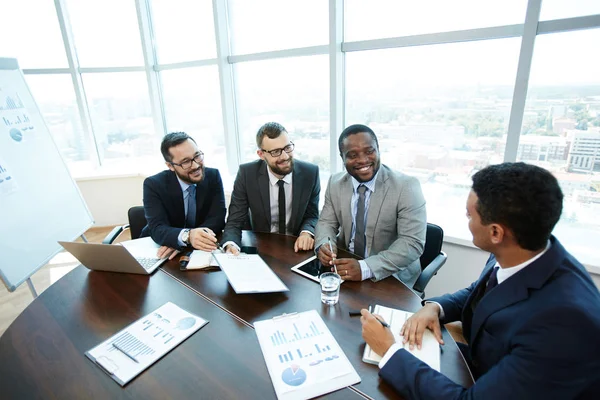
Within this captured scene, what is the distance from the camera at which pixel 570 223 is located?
223cm

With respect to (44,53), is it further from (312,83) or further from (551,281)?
(551,281)

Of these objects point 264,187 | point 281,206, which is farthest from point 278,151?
point 281,206

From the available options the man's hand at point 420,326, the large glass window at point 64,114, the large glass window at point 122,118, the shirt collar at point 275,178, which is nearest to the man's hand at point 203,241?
the shirt collar at point 275,178

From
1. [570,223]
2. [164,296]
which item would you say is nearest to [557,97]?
[570,223]

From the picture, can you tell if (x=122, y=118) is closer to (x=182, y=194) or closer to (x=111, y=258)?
(x=182, y=194)

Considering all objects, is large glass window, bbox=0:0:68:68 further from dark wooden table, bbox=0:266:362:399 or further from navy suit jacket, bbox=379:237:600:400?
navy suit jacket, bbox=379:237:600:400

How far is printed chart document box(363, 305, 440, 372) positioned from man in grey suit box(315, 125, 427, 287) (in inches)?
14.2

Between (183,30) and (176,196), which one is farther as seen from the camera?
(183,30)

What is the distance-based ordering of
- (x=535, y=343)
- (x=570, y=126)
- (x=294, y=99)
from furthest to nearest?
(x=294, y=99) → (x=570, y=126) → (x=535, y=343)

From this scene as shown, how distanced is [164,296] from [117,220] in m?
3.68

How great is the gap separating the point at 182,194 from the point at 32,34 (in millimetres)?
3665

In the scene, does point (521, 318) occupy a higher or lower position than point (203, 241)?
higher

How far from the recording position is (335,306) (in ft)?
4.35

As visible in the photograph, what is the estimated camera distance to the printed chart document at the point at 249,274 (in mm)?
1384
